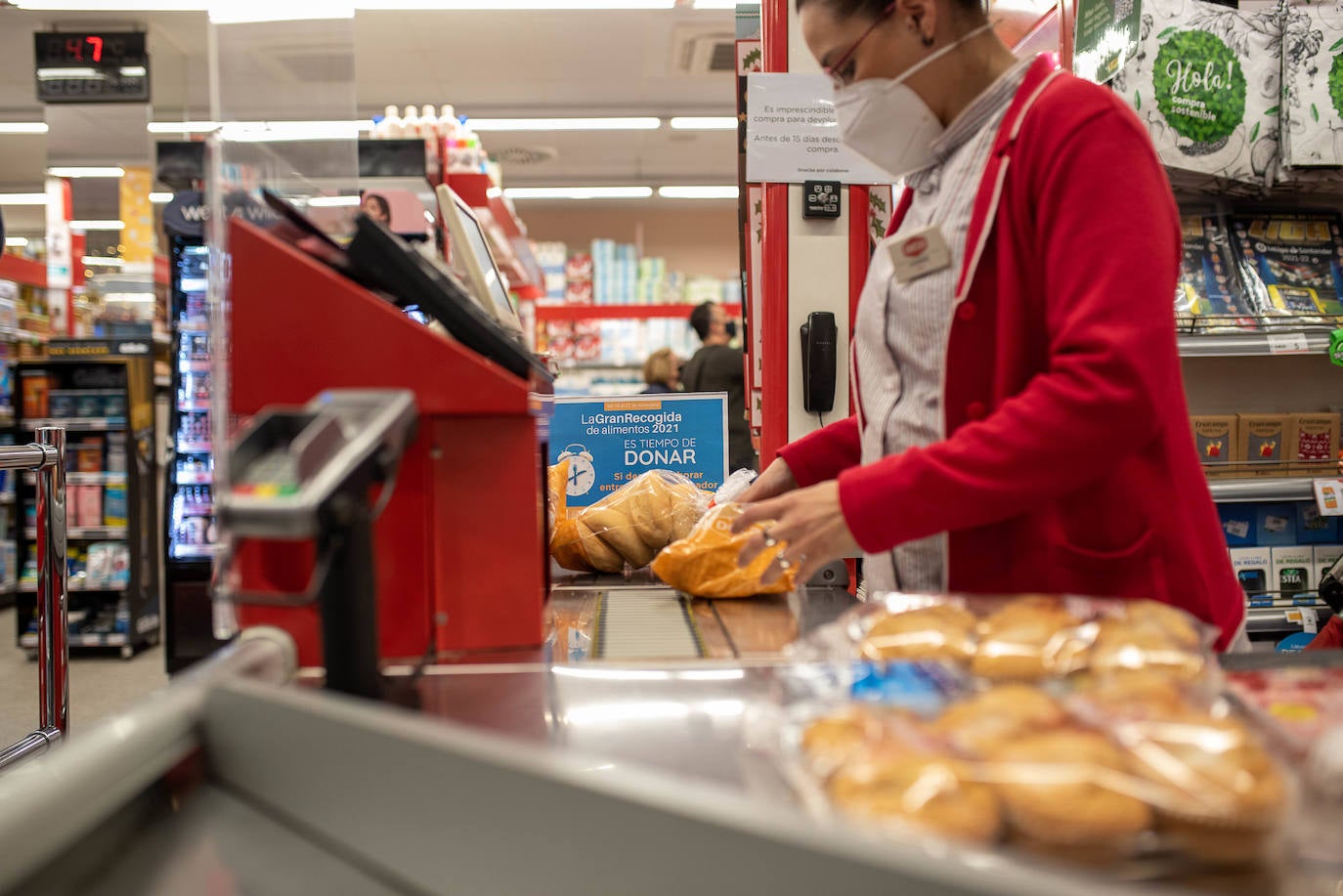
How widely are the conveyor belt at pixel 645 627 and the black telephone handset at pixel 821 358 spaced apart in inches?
48.3

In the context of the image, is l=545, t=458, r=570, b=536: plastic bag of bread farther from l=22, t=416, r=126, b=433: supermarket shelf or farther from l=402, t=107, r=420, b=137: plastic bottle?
l=22, t=416, r=126, b=433: supermarket shelf

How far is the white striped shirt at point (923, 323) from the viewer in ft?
4.22

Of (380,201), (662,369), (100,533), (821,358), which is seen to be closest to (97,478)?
(100,533)

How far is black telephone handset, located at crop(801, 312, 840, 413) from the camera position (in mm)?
2758

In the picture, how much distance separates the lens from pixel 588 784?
1.94 ft

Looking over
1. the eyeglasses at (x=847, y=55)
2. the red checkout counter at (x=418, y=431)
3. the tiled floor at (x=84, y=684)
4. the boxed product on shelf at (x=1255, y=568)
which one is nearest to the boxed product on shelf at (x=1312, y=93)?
the boxed product on shelf at (x=1255, y=568)

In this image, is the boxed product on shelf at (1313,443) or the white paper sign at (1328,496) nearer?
the white paper sign at (1328,496)

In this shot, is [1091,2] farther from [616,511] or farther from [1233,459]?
[616,511]

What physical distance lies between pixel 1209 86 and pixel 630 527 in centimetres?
199

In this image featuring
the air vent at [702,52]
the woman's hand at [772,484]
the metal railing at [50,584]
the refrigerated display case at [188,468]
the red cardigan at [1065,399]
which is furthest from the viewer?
the air vent at [702,52]

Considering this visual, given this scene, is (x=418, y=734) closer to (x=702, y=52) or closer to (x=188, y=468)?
(x=188, y=468)

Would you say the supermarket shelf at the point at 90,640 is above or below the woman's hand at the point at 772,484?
below

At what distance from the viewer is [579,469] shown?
245 cm

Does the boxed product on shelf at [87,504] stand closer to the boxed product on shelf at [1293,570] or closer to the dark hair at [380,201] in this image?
the dark hair at [380,201]
